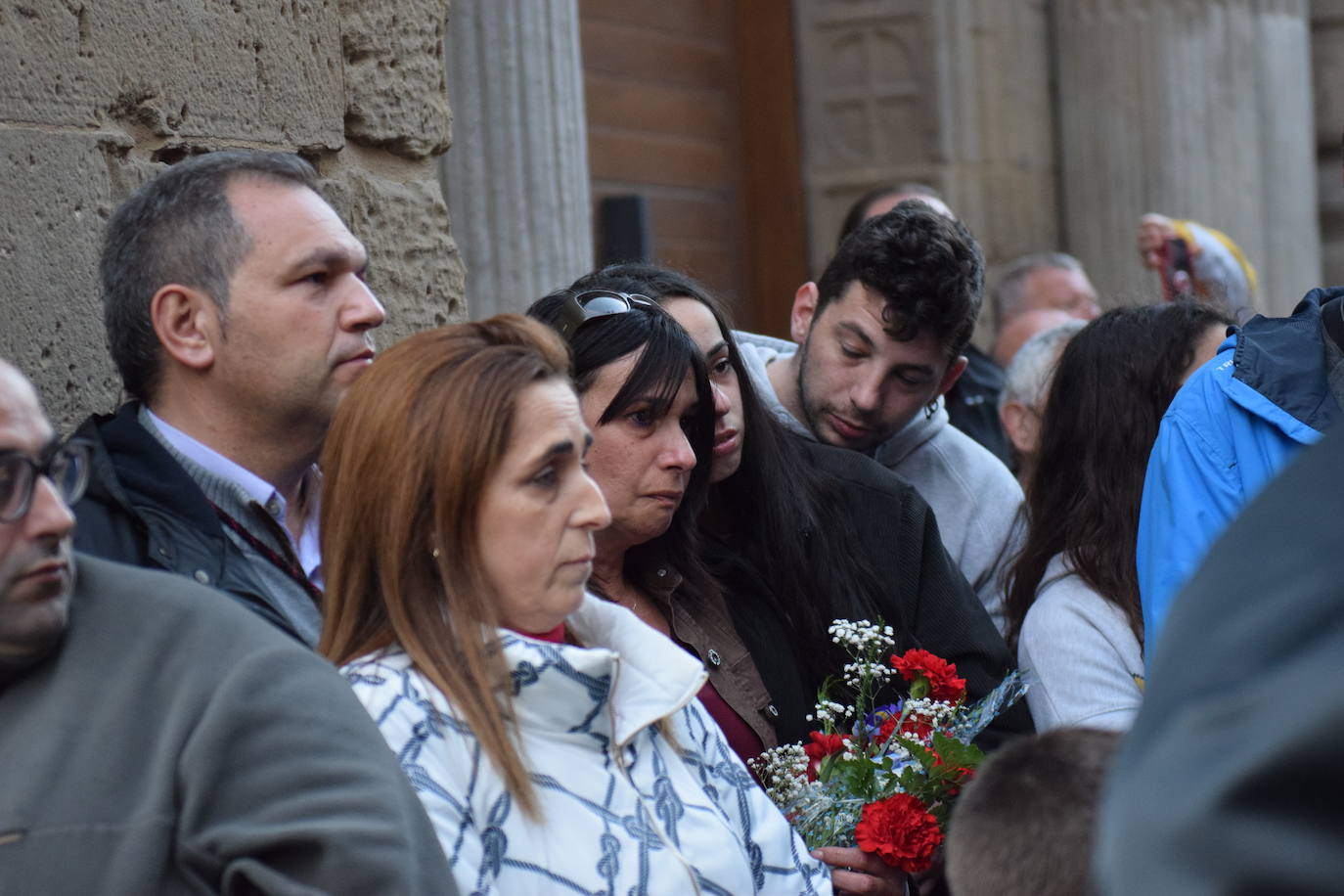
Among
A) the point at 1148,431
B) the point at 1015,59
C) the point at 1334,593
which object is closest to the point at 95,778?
the point at 1334,593

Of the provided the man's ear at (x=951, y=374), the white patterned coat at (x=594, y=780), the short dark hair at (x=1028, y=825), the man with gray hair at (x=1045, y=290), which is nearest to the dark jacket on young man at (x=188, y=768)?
the white patterned coat at (x=594, y=780)

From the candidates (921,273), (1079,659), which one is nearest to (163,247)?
(921,273)

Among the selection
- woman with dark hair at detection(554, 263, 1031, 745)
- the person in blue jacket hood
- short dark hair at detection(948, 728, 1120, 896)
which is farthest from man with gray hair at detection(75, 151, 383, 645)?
the person in blue jacket hood

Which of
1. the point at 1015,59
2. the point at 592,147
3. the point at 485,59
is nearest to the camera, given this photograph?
the point at 485,59

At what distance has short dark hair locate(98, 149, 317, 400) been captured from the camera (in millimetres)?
2510

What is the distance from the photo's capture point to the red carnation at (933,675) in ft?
8.69

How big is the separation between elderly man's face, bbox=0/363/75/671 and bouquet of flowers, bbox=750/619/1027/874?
1.23 metres

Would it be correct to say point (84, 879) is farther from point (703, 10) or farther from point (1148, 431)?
point (703, 10)

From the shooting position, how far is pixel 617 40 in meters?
5.96

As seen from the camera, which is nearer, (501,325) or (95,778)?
(95,778)

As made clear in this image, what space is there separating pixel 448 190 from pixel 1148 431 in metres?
1.91

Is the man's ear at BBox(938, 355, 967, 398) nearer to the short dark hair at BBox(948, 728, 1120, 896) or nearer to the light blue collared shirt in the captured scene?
the light blue collared shirt

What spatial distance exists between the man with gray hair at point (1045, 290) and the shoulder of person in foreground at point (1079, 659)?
2746 mm

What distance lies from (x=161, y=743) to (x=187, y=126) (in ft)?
5.68
